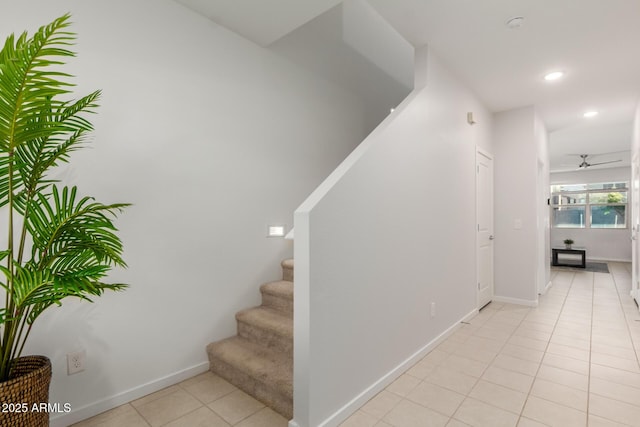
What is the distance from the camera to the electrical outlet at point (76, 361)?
179 centimetres

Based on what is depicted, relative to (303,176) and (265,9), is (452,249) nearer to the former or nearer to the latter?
(303,176)

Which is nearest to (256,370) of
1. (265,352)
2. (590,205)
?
(265,352)

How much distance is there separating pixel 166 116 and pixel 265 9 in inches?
41.4

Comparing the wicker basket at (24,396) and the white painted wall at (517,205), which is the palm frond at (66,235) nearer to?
the wicker basket at (24,396)

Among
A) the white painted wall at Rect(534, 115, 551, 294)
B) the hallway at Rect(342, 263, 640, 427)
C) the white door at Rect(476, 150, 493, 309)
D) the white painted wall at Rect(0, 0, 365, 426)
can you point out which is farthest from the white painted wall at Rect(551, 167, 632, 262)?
the white painted wall at Rect(0, 0, 365, 426)

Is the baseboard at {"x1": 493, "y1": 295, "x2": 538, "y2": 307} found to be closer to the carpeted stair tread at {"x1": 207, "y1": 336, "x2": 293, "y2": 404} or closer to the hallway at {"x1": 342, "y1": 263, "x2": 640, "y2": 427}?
the hallway at {"x1": 342, "y1": 263, "x2": 640, "y2": 427}

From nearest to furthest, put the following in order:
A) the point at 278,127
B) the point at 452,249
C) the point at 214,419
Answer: the point at 214,419
the point at 278,127
the point at 452,249

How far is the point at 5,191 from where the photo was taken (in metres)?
1.33

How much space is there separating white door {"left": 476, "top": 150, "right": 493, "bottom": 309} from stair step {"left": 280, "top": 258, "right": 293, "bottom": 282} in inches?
92.8

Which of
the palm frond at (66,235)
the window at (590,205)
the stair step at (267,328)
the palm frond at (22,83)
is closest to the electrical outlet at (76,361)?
the palm frond at (66,235)

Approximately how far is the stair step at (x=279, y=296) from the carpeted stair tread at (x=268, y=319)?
5cm

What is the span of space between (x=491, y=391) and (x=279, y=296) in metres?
1.65

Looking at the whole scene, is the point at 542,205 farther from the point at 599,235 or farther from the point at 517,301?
the point at 599,235


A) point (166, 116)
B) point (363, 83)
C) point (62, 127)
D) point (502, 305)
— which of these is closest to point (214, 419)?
point (62, 127)
